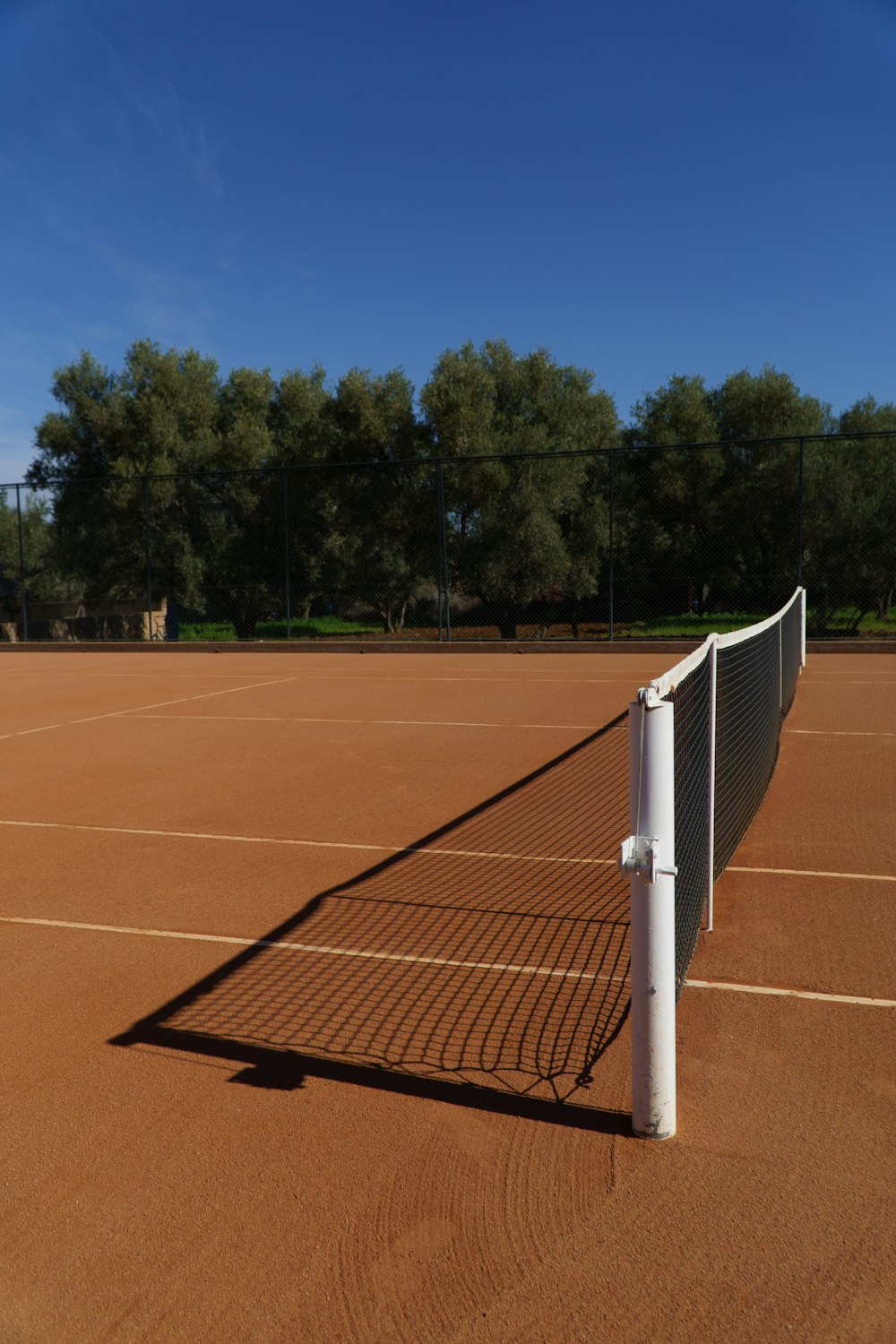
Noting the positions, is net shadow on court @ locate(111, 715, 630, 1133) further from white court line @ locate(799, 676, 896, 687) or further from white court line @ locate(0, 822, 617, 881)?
white court line @ locate(799, 676, 896, 687)

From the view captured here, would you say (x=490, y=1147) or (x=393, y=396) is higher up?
(x=393, y=396)

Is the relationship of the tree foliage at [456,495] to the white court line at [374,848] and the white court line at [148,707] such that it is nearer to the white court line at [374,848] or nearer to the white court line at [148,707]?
the white court line at [148,707]

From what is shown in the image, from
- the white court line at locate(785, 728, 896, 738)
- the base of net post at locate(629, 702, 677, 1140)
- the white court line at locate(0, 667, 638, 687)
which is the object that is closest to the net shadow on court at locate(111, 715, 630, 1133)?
the base of net post at locate(629, 702, 677, 1140)

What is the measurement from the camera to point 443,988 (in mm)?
Answer: 3377

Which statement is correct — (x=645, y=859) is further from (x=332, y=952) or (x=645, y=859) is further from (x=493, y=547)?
(x=493, y=547)

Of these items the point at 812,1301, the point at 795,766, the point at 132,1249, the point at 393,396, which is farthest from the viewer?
the point at 393,396

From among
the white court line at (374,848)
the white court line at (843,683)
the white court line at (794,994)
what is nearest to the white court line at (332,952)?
the white court line at (794,994)

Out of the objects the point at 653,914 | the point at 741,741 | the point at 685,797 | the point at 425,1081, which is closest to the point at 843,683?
the point at 741,741

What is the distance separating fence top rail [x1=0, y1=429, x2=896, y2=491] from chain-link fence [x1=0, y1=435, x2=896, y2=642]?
24cm

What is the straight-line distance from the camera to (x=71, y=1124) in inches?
102

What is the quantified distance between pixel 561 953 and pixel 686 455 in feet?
72.9

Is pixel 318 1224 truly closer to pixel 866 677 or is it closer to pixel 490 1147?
pixel 490 1147

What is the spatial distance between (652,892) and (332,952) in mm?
1725

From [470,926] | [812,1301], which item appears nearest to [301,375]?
[470,926]
